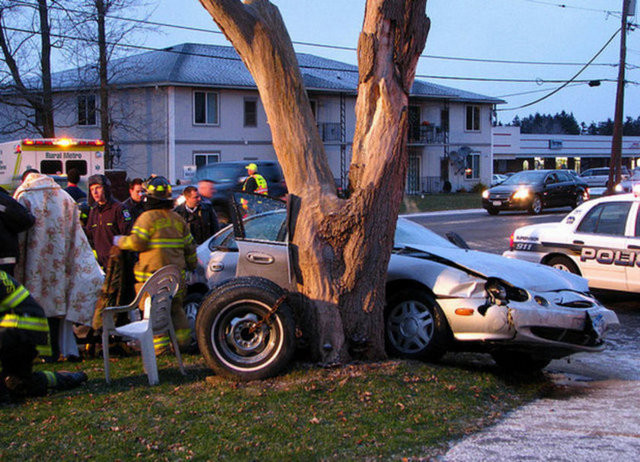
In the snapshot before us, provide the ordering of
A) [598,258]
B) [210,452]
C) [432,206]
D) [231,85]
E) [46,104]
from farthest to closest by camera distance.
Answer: [231,85] → [432,206] → [46,104] → [598,258] → [210,452]

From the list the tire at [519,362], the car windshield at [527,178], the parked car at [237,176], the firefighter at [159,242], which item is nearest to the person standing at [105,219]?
the firefighter at [159,242]

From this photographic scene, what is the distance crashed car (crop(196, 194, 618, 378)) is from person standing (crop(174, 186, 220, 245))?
2.22m

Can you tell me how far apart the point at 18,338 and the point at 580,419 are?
387 centimetres

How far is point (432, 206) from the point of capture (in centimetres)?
3338

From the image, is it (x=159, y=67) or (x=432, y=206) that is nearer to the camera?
(x=432, y=206)

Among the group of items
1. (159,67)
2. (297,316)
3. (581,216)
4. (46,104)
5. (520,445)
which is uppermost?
(159,67)

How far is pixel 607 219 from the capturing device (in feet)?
34.2

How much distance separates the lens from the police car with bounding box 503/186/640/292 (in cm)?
997

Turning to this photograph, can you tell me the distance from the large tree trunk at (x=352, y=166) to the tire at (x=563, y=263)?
5.10 meters

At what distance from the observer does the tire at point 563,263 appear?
1061 centimetres

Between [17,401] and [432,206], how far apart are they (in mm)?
28911

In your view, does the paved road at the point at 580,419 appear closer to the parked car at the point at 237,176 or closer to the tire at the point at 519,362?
the tire at the point at 519,362

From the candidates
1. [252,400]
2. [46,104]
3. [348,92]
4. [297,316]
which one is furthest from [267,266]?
[348,92]

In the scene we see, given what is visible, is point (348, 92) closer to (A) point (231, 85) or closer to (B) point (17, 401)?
(A) point (231, 85)
